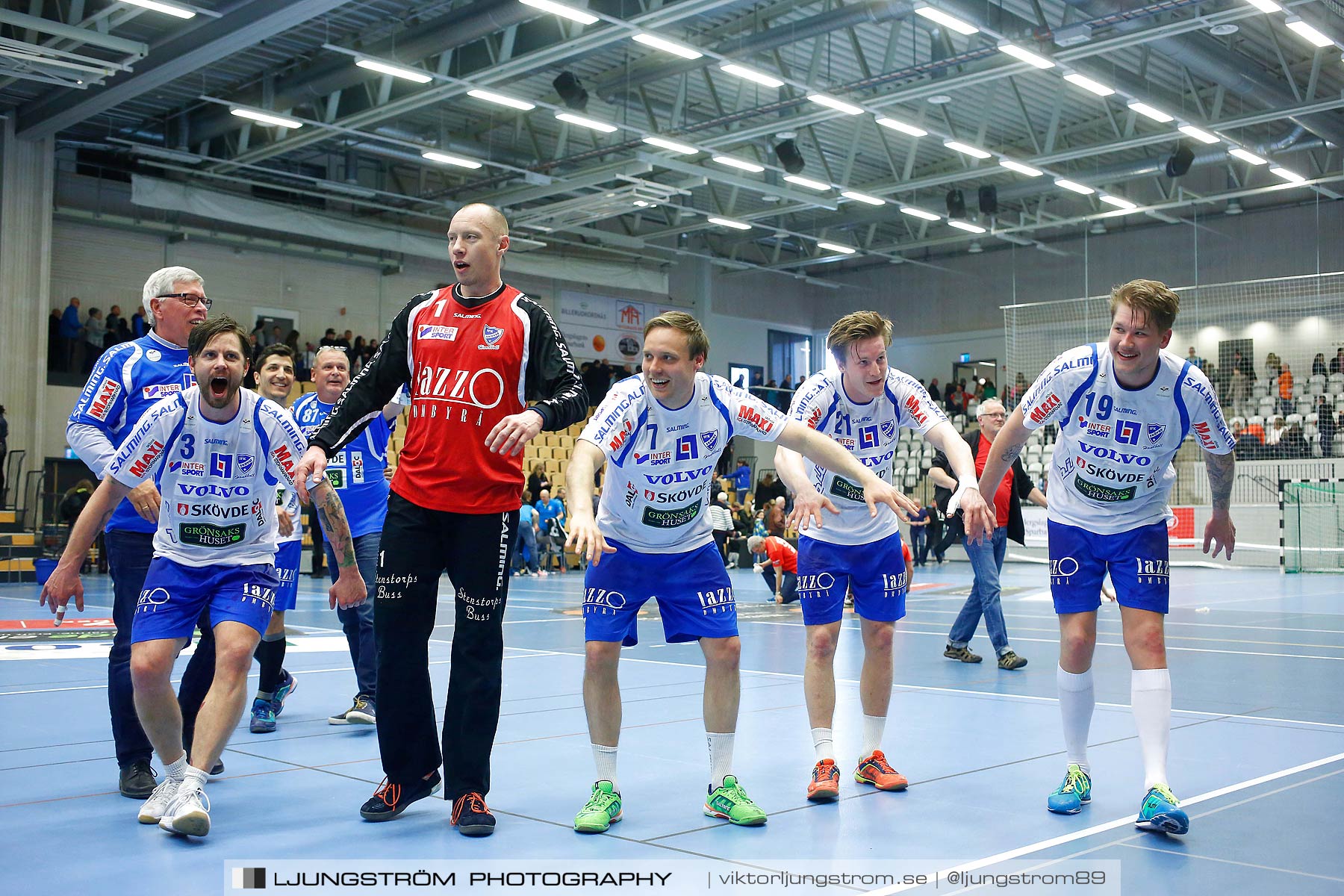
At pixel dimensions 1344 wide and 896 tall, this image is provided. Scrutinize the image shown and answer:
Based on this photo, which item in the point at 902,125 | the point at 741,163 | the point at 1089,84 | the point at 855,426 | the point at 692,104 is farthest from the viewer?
the point at 692,104

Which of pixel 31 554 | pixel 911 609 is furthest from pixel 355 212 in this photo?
pixel 911 609

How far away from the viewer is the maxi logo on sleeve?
4375 millimetres

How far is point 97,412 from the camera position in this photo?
15.6 ft

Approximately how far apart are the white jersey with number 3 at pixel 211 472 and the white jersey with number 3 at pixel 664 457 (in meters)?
1.34

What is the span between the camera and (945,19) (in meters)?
16.2

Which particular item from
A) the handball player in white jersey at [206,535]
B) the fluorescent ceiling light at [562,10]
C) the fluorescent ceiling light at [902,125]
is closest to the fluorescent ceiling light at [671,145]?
the fluorescent ceiling light at [902,125]

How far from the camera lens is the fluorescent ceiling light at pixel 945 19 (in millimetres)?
15797

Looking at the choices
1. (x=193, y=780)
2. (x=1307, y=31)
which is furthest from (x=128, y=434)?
(x=1307, y=31)

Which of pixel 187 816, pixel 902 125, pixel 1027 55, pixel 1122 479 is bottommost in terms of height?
pixel 187 816

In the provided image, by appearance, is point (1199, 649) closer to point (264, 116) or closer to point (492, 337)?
point (492, 337)

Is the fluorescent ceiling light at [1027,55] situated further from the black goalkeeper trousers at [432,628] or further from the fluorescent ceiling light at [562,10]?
the black goalkeeper trousers at [432,628]

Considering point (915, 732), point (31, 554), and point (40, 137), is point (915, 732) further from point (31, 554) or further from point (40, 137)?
point (40, 137)

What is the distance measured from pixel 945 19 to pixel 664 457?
13910mm

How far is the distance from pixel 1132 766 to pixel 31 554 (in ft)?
65.5
